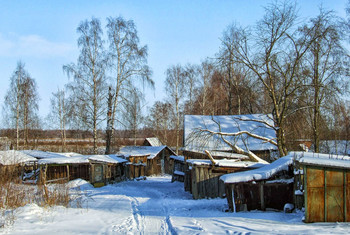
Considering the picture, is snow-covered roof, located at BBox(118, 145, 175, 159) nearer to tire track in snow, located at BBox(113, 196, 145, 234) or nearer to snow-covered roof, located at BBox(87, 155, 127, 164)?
snow-covered roof, located at BBox(87, 155, 127, 164)

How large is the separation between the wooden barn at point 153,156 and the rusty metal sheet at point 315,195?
23.5m

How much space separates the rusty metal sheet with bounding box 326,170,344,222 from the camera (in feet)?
32.0

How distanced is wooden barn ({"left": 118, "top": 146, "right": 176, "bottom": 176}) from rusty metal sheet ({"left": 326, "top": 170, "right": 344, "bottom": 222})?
77.9 feet

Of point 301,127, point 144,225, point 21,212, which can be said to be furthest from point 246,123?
point 21,212

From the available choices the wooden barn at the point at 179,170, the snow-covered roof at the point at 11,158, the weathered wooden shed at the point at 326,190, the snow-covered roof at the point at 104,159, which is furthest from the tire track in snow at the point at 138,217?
the wooden barn at the point at 179,170

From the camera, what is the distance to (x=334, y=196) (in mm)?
9875

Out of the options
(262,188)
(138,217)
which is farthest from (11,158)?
(262,188)

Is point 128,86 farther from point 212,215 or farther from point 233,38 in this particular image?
point 212,215

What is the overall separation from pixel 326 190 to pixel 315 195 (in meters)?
0.43

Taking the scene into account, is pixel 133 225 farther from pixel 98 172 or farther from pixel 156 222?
pixel 98 172

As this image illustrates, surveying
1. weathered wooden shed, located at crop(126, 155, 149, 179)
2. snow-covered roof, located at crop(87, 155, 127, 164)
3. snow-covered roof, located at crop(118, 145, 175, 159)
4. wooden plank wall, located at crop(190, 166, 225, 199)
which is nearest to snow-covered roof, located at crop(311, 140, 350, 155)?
wooden plank wall, located at crop(190, 166, 225, 199)

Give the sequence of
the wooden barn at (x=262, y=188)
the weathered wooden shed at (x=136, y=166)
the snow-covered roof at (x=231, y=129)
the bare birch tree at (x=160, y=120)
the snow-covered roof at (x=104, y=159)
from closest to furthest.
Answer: the wooden barn at (x=262, y=188), the snow-covered roof at (x=231, y=129), the snow-covered roof at (x=104, y=159), the weathered wooden shed at (x=136, y=166), the bare birch tree at (x=160, y=120)

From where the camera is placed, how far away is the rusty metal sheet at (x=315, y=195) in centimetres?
967

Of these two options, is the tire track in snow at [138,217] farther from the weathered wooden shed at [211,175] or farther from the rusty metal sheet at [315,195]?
the rusty metal sheet at [315,195]
